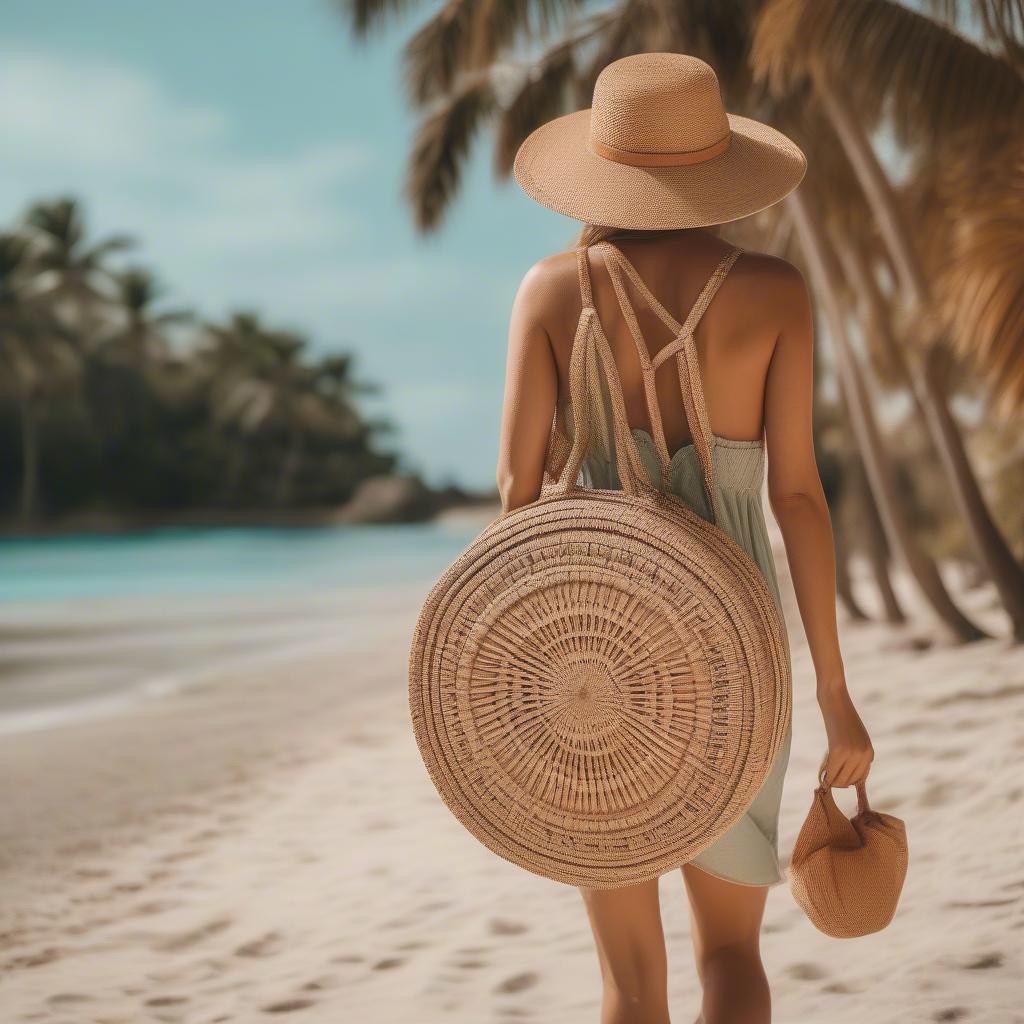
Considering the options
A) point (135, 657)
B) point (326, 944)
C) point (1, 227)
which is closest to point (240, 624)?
point (135, 657)

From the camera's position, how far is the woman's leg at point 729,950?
5.69ft

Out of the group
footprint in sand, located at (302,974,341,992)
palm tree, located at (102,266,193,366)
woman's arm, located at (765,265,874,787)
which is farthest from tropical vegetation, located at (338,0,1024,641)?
palm tree, located at (102,266,193,366)

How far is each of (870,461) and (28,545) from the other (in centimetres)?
2996

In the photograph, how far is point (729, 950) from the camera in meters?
1.75

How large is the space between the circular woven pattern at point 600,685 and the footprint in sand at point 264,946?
1.91 metres

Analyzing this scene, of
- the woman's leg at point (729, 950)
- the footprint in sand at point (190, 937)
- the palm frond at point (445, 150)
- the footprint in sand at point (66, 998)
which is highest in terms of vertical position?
the palm frond at point (445, 150)

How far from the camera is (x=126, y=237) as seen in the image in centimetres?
3284

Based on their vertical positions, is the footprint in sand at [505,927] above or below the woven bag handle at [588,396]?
below

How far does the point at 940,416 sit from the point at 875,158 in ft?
5.00

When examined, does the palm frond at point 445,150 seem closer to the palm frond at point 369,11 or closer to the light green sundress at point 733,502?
the palm frond at point 369,11

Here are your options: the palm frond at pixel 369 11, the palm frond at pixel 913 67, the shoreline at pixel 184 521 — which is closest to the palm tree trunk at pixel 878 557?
the palm frond at pixel 913 67

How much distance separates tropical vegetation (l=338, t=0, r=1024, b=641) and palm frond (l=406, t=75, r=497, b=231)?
0.06ft

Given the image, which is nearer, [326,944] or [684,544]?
[684,544]

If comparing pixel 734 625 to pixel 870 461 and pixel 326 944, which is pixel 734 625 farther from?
pixel 870 461
